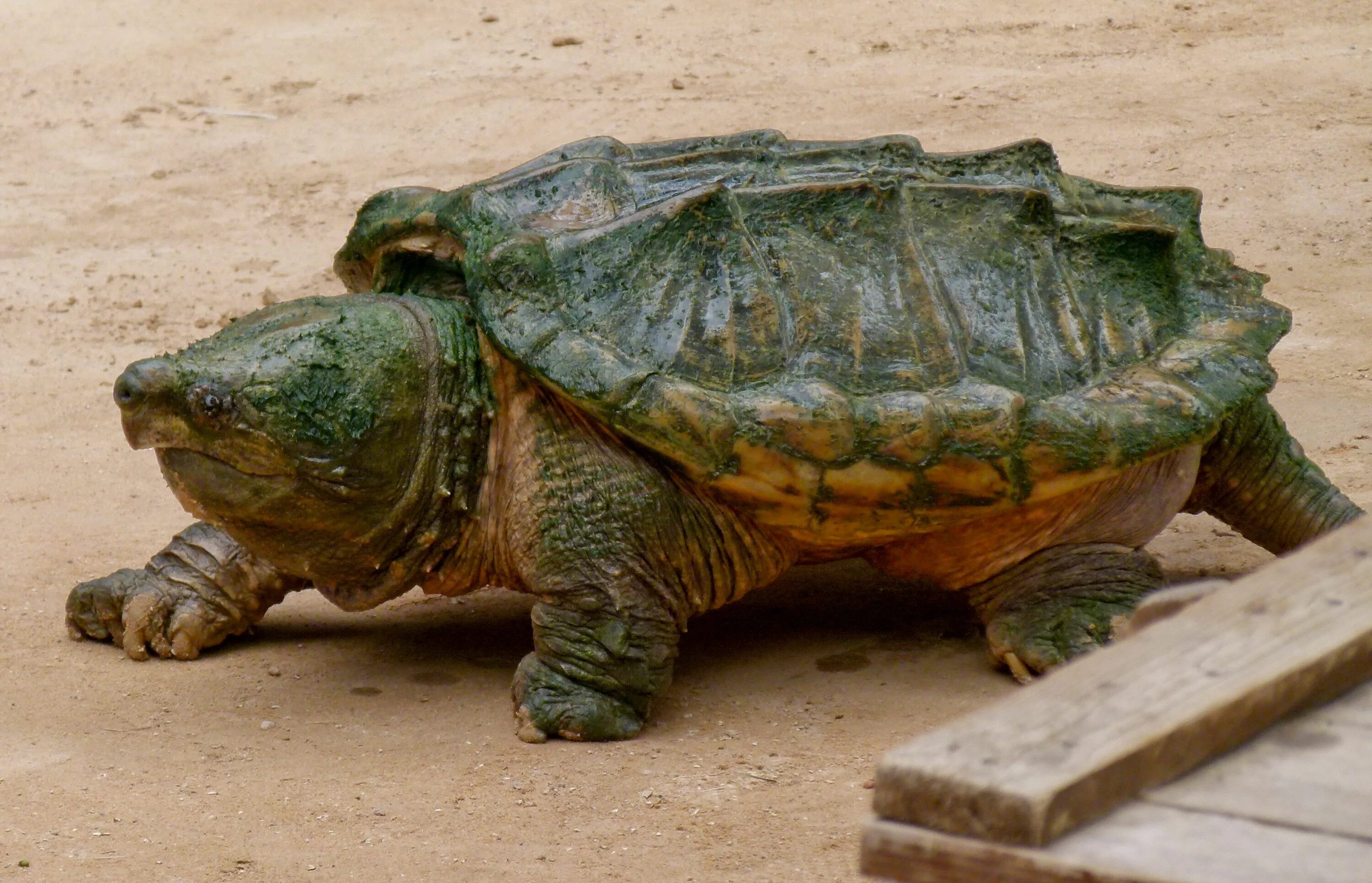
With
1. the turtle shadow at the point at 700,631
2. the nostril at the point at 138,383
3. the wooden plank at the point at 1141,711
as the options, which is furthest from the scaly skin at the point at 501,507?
the wooden plank at the point at 1141,711

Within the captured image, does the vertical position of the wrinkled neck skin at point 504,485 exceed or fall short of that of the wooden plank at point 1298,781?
it falls short

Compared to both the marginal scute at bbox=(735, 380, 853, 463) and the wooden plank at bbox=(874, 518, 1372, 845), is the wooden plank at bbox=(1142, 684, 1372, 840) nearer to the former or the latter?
the wooden plank at bbox=(874, 518, 1372, 845)

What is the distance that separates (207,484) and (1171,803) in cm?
296

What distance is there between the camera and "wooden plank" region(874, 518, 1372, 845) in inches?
66.1

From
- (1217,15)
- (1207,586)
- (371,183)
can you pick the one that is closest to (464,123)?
(371,183)

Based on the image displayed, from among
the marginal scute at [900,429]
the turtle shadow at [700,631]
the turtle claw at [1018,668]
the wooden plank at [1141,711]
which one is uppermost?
the wooden plank at [1141,711]

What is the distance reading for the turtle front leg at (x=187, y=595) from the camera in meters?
4.85

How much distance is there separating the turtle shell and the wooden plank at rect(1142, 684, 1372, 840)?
7.16 ft

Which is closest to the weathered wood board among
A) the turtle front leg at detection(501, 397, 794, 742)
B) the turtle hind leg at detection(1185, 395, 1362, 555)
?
the turtle front leg at detection(501, 397, 794, 742)

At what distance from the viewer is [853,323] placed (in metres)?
4.25

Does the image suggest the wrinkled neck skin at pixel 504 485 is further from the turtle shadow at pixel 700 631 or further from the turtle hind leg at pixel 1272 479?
the turtle hind leg at pixel 1272 479

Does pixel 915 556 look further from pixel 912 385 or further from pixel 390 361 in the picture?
pixel 390 361

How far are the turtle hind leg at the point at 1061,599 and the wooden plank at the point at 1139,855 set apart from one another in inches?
106

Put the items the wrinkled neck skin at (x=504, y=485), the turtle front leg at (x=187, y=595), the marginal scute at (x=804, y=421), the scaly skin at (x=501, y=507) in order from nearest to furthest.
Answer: the marginal scute at (x=804, y=421) → the scaly skin at (x=501, y=507) → the wrinkled neck skin at (x=504, y=485) → the turtle front leg at (x=187, y=595)
